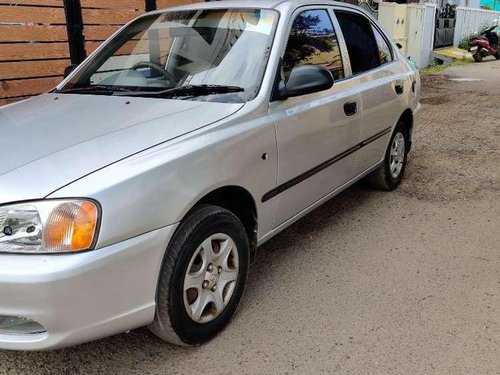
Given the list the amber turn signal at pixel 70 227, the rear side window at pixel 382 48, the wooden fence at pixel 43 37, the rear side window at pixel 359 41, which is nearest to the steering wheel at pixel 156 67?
the amber turn signal at pixel 70 227

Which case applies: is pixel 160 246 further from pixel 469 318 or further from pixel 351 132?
pixel 351 132

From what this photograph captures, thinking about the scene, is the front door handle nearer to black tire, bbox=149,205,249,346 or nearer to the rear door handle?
the rear door handle

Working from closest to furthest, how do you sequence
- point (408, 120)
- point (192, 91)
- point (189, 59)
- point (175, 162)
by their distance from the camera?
point (175, 162), point (192, 91), point (189, 59), point (408, 120)

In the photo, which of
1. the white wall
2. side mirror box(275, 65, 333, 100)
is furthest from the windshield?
the white wall

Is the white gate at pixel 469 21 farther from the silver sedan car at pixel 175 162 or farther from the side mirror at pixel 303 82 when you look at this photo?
the side mirror at pixel 303 82

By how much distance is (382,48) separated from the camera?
483cm

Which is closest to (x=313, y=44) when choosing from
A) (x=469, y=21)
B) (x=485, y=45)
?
(x=485, y=45)

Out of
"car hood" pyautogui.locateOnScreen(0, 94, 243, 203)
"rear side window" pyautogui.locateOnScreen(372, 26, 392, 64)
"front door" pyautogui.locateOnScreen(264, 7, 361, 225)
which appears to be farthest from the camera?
"rear side window" pyautogui.locateOnScreen(372, 26, 392, 64)

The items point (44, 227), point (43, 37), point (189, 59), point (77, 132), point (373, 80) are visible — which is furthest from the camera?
point (43, 37)

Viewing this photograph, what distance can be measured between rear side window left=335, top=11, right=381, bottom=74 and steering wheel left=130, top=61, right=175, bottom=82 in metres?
1.53

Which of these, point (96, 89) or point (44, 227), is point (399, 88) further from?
point (44, 227)

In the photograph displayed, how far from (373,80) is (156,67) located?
6.17 feet

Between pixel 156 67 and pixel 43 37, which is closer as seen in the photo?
pixel 156 67

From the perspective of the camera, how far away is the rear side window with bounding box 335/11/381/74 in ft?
13.7
